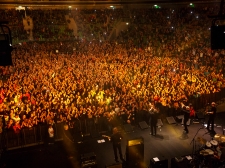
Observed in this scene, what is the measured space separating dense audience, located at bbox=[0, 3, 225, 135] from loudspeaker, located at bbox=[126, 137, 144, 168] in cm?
273

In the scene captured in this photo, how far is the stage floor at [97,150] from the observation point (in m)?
8.31

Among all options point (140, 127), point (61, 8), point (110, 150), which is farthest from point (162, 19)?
point (110, 150)

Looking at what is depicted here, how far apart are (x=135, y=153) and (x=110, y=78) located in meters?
7.05

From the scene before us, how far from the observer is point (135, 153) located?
24.8 ft

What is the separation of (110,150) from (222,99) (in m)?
7.07

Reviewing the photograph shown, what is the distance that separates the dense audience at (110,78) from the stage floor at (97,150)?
91 centimetres

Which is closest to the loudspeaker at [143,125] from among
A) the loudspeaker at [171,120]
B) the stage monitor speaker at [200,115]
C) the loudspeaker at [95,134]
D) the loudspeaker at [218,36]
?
the loudspeaker at [171,120]

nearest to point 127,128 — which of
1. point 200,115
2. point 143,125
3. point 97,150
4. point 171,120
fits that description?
point 143,125

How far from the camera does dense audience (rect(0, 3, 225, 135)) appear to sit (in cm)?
1039

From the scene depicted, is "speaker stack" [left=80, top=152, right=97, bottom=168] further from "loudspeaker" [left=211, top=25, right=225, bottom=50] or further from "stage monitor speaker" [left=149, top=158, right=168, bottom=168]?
"loudspeaker" [left=211, top=25, right=225, bottom=50]

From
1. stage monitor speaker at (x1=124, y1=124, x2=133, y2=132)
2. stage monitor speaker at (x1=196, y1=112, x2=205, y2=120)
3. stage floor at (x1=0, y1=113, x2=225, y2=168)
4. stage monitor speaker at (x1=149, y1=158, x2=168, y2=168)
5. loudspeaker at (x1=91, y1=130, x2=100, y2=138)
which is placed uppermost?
stage monitor speaker at (x1=196, y1=112, x2=205, y2=120)

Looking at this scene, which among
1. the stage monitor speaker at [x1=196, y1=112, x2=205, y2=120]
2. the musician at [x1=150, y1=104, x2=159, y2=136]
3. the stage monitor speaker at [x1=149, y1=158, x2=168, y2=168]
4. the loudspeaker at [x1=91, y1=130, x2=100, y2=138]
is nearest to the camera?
the stage monitor speaker at [x1=149, y1=158, x2=168, y2=168]

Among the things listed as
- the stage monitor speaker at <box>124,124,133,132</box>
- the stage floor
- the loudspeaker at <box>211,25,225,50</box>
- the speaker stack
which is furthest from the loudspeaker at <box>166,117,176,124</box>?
the loudspeaker at <box>211,25,225,50</box>

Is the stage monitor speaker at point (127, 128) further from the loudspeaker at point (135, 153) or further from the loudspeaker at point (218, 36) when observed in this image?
the loudspeaker at point (218, 36)
